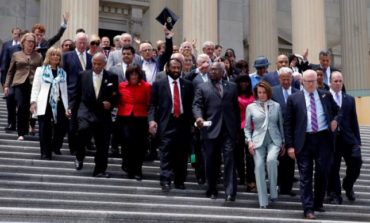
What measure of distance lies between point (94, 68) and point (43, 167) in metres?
1.75

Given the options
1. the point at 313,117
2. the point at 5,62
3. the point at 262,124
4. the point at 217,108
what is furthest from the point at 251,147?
the point at 5,62

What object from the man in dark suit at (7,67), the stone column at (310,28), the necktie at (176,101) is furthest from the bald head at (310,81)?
the stone column at (310,28)

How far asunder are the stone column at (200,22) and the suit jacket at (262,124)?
888 centimetres

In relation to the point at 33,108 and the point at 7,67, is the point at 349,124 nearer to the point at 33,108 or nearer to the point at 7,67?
the point at 33,108

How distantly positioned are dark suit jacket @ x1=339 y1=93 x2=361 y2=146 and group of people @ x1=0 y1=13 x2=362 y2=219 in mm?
16

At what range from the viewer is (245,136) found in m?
9.78

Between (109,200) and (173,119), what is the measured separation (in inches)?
66.9

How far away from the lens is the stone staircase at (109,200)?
25.4 feet

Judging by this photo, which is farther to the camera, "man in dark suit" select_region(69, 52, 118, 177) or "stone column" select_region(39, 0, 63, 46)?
"stone column" select_region(39, 0, 63, 46)

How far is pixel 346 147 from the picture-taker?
10211 mm

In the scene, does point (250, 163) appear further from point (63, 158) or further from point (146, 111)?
point (63, 158)

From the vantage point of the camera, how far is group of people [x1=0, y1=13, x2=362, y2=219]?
9.25 meters

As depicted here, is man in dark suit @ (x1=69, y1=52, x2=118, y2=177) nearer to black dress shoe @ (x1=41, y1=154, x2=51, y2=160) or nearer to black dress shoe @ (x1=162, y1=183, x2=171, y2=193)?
black dress shoe @ (x1=41, y1=154, x2=51, y2=160)

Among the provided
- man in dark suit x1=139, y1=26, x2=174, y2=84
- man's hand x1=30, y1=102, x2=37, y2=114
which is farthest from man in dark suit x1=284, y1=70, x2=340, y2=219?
man's hand x1=30, y1=102, x2=37, y2=114
